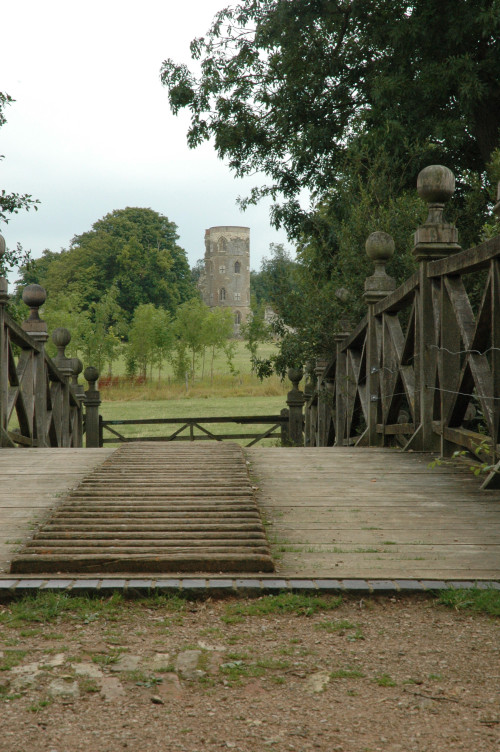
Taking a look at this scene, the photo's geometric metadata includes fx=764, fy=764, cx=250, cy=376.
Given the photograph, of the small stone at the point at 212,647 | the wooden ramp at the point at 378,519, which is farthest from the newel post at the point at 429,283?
the small stone at the point at 212,647

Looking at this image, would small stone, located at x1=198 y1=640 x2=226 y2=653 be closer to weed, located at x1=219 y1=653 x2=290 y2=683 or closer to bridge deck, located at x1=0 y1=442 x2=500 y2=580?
weed, located at x1=219 y1=653 x2=290 y2=683

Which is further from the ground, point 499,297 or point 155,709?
point 499,297

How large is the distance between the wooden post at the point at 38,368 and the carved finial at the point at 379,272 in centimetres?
381

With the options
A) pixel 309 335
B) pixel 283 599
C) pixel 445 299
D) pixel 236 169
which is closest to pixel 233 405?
pixel 236 169

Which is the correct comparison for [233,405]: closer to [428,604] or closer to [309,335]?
[309,335]

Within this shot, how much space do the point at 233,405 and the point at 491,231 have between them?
2099cm

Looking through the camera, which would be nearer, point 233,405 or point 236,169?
point 236,169

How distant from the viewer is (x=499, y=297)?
411 cm

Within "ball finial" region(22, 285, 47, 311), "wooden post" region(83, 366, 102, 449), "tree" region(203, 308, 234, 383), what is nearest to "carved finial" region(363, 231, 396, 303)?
"ball finial" region(22, 285, 47, 311)

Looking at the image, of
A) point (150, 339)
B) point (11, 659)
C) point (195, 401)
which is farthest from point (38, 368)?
point (150, 339)

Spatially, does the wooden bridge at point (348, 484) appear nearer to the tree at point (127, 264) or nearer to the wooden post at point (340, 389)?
the wooden post at point (340, 389)

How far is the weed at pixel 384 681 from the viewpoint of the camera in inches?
83.0

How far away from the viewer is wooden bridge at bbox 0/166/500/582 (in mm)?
3105

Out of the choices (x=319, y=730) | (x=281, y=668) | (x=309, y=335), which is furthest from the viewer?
(x=309, y=335)
